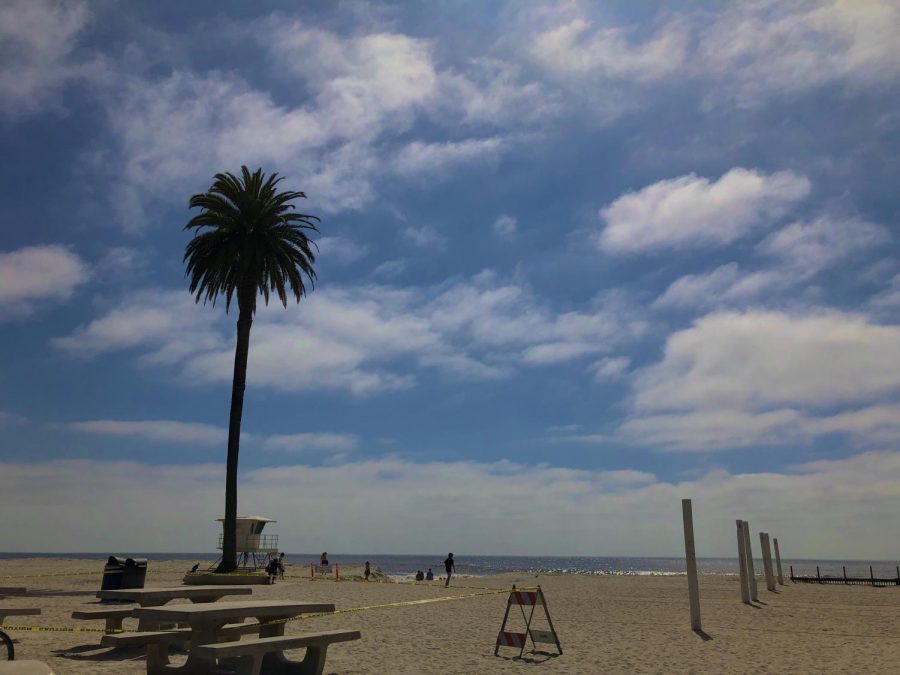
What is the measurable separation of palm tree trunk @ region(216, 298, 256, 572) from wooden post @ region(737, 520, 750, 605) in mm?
19318

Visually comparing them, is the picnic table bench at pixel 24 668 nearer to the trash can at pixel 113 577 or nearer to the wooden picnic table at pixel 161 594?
the wooden picnic table at pixel 161 594

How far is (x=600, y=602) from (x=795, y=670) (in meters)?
14.5

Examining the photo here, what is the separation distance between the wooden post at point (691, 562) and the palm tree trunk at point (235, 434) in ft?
62.3

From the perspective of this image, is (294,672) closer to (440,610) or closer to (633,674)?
(633,674)

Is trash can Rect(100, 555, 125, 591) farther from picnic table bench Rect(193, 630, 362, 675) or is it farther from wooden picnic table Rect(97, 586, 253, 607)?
picnic table bench Rect(193, 630, 362, 675)

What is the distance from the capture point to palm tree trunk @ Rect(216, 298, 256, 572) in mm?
29016

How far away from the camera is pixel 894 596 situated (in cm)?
2986

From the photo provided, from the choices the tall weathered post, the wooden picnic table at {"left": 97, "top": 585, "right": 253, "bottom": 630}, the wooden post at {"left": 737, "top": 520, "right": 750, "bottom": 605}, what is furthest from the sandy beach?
the tall weathered post

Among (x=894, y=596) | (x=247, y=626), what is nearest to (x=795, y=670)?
(x=247, y=626)

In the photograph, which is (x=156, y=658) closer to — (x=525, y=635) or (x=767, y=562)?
(x=525, y=635)

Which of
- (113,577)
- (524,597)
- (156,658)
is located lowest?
(156,658)

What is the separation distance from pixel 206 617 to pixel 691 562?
39.3 feet

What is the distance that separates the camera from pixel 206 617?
815 cm

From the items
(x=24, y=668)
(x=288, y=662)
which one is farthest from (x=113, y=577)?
(x=24, y=668)
